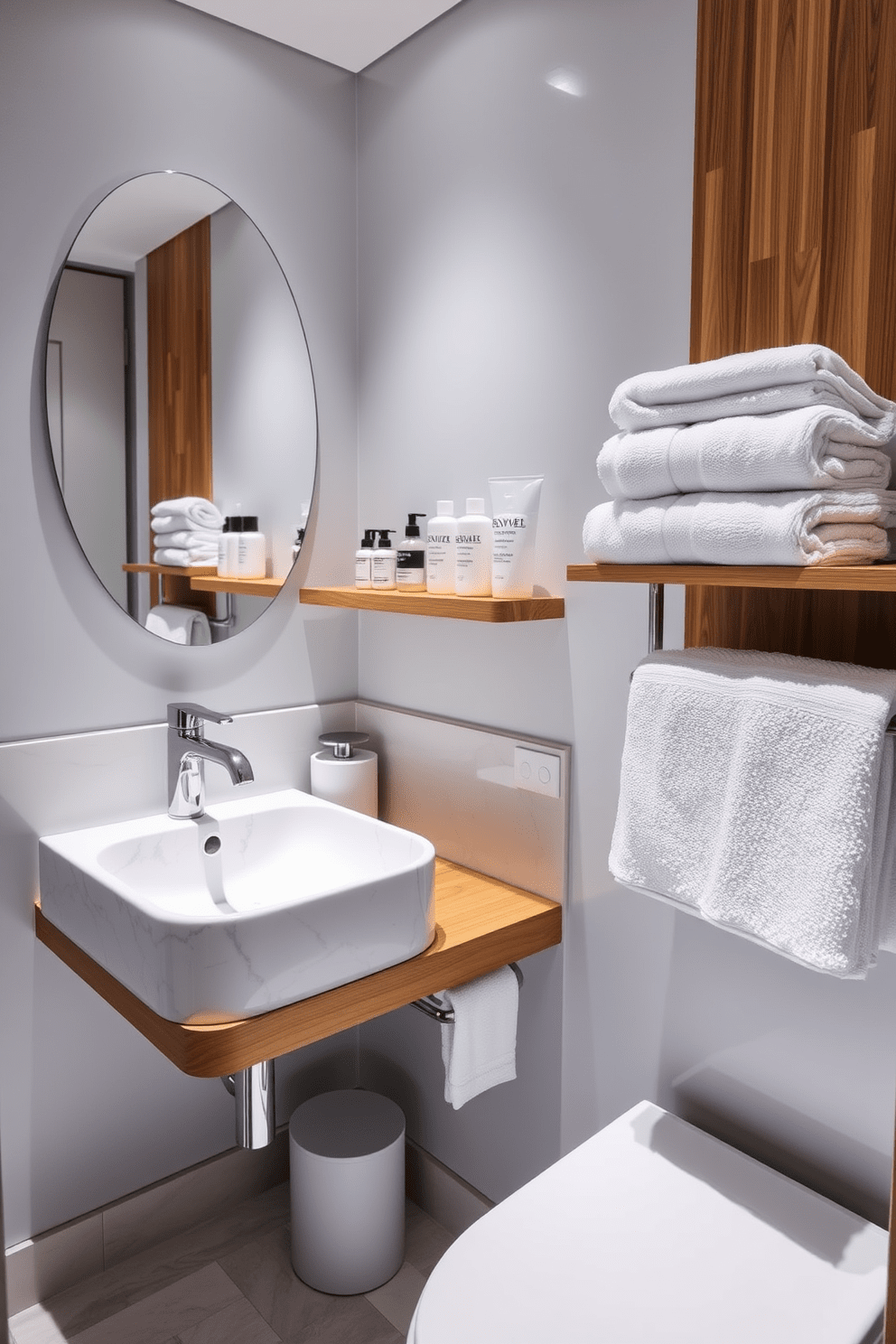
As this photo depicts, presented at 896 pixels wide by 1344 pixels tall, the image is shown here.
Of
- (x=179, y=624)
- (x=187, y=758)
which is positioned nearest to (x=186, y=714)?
(x=187, y=758)

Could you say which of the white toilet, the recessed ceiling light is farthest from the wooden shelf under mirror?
the white toilet

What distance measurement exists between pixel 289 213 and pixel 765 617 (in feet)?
4.07

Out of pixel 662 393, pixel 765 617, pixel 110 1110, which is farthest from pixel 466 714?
pixel 110 1110

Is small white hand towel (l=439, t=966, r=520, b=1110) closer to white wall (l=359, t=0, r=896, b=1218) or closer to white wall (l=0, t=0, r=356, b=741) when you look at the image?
white wall (l=359, t=0, r=896, b=1218)

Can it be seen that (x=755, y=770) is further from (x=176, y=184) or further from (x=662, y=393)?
(x=176, y=184)

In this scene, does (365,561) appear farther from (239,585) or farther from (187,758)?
(187,758)

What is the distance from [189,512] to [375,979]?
90 centimetres

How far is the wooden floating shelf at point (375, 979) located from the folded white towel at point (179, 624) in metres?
0.52

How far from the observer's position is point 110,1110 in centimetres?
179

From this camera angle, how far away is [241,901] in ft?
5.52

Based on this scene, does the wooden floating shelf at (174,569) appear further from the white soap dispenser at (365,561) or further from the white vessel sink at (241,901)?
the white vessel sink at (241,901)

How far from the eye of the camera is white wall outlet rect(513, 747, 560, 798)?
63.9 inches

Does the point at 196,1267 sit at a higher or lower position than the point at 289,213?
lower

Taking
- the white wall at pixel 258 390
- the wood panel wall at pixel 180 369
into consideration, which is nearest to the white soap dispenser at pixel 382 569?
the white wall at pixel 258 390
